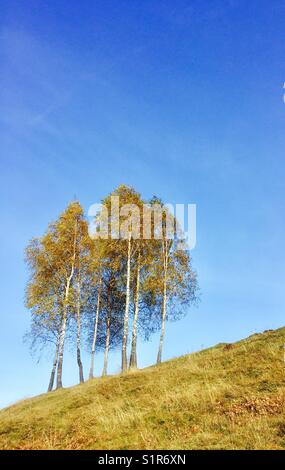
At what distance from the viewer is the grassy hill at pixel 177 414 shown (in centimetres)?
1220

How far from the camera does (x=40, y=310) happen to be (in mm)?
32875

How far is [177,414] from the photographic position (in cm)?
1471

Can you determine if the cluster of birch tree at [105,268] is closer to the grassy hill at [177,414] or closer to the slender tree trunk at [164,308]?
the slender tree trunk at [164,308]

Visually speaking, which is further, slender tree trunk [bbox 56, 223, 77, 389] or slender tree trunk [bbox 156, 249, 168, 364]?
slender tree trunk [bbox 156, 249, 168, 364]

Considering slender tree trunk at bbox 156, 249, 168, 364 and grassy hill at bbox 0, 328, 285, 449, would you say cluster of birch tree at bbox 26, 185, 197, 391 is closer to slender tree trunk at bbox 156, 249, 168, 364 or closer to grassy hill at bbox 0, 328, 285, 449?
slender tree trunk at bbox 156, 249, 168, 364

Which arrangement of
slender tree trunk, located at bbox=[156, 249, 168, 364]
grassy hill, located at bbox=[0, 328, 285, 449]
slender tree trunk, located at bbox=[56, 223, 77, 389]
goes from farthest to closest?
slender tree trunk, located at bbox=[156, 249, 168, 364] → slender tree trunk, located at bbox=[56, 223, 77, 389] → grassy hill, located at bbox=[0, 328, 285, 449]

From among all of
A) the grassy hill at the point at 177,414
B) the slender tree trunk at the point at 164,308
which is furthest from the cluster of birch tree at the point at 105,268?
the grassy hill at the point at 177,414

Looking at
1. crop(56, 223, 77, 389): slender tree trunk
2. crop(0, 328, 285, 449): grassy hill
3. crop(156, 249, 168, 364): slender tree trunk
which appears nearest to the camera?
crop(0, 328, 285, 449): grassy hill

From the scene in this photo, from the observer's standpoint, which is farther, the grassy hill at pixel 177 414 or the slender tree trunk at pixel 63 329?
the slender tree trunk at pixel 63 329

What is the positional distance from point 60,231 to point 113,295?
7351 mm

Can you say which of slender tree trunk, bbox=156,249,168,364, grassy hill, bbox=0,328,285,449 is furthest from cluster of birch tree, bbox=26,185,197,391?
grassy hill, bbox=0,328,285,449

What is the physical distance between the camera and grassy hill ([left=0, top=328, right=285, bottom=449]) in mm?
12195
